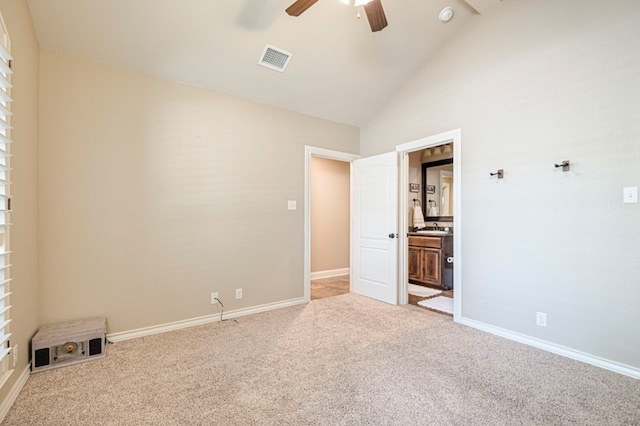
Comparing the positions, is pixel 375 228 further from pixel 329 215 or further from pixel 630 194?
pixel 630 194

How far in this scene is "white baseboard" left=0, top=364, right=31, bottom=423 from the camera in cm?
168

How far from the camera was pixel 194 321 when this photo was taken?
123 inches

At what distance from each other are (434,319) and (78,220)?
3.72 meters

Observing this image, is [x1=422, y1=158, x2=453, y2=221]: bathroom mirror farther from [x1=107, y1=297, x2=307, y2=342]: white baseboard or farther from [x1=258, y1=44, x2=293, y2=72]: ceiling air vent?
[x1=258, y1=44, x2=293, y2=72]: ceiling air vent

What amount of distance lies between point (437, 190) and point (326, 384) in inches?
180

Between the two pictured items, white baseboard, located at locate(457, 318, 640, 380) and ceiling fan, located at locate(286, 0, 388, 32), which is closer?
ceiling fan, located at locate(286, 0, 388, 32)

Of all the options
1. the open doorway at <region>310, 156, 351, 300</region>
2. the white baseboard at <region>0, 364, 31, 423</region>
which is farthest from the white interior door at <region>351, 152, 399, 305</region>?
the white baseboard at <region>0, 364, 31, 423</region>

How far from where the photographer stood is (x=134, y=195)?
2.82 meters

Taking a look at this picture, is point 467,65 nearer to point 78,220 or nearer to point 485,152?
point 485,152

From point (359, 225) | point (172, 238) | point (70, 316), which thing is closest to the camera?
point (70, 316)

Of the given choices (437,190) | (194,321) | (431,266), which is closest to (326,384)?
(194,321)

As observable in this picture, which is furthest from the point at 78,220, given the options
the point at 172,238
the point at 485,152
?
the point at 485,152

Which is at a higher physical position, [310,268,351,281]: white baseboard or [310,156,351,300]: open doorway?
[310,156,351,300]: open doorway

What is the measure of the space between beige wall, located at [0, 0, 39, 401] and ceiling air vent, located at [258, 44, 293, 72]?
1837 millimetres
